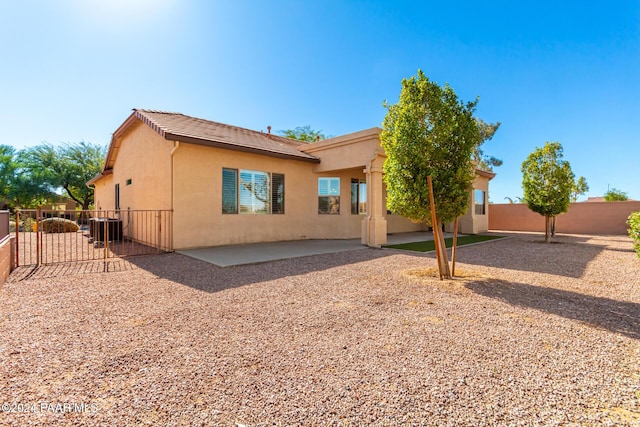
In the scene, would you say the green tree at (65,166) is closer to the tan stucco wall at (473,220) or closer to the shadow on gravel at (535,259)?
the tan stucco wall at (473,220)

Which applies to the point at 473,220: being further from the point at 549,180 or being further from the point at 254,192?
the point at 254,192

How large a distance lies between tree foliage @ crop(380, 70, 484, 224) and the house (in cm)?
410

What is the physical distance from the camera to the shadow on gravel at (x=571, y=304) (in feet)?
11.8

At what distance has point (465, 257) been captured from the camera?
8.59 meters

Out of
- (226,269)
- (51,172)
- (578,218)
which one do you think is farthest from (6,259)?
(51,172)

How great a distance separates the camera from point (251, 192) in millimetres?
10180

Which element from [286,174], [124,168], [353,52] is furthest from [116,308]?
[353,52]

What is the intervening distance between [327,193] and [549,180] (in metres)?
Result: 9.36

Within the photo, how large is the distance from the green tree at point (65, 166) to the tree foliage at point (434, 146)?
110 ft

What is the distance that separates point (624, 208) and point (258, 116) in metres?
26.5

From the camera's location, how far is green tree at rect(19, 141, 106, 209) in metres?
26.5

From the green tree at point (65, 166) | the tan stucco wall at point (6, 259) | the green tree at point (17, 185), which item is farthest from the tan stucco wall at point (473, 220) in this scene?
the green tree at point (17, 185)

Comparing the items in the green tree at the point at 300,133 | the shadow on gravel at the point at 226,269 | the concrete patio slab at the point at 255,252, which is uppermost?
the green tree at the point at 300,133

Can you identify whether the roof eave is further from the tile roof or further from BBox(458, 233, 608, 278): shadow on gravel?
BBox(458, 233, 608, 278): shadow on gravel
